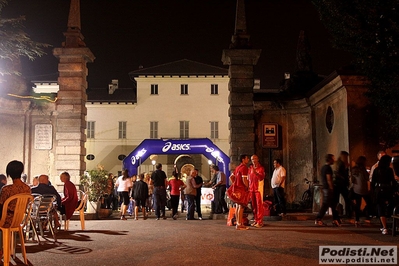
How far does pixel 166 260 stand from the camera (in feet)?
24.4

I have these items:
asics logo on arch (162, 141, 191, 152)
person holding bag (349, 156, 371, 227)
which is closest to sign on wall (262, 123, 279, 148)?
asics logo on arch (162, 141, 191, 152)

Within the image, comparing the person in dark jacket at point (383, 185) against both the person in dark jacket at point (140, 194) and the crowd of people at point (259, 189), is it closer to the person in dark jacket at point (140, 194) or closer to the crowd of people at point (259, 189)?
the crowd of people at point (259, 189)

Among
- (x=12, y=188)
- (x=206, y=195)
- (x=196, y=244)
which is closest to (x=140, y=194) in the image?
(x=206, y=195)

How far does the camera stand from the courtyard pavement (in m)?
7.47

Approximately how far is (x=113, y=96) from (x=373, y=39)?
126 ft

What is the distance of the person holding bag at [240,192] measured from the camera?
11758mm

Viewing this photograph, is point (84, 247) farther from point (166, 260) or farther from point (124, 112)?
point (124, 112)

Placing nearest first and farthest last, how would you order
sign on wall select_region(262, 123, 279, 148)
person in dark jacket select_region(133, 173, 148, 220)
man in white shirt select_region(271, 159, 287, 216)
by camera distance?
man in white shirt select_region(271, 159, 287, 216) → person in dark jacket select_region(133, 173, 148, 220) → sign on wall select_region(262, 123, 279, 148)

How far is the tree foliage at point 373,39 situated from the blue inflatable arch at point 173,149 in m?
7.60

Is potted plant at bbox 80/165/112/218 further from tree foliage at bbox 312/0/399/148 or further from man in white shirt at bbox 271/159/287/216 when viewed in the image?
tree foliage at bbox 312/0/399/148

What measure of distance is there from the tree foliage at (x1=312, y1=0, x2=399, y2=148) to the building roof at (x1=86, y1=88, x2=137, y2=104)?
35410mm

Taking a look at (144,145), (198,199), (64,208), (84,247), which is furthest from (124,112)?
(84,247)

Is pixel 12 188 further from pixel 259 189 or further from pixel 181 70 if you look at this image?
pixel 181 70

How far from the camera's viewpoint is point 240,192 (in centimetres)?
1182
